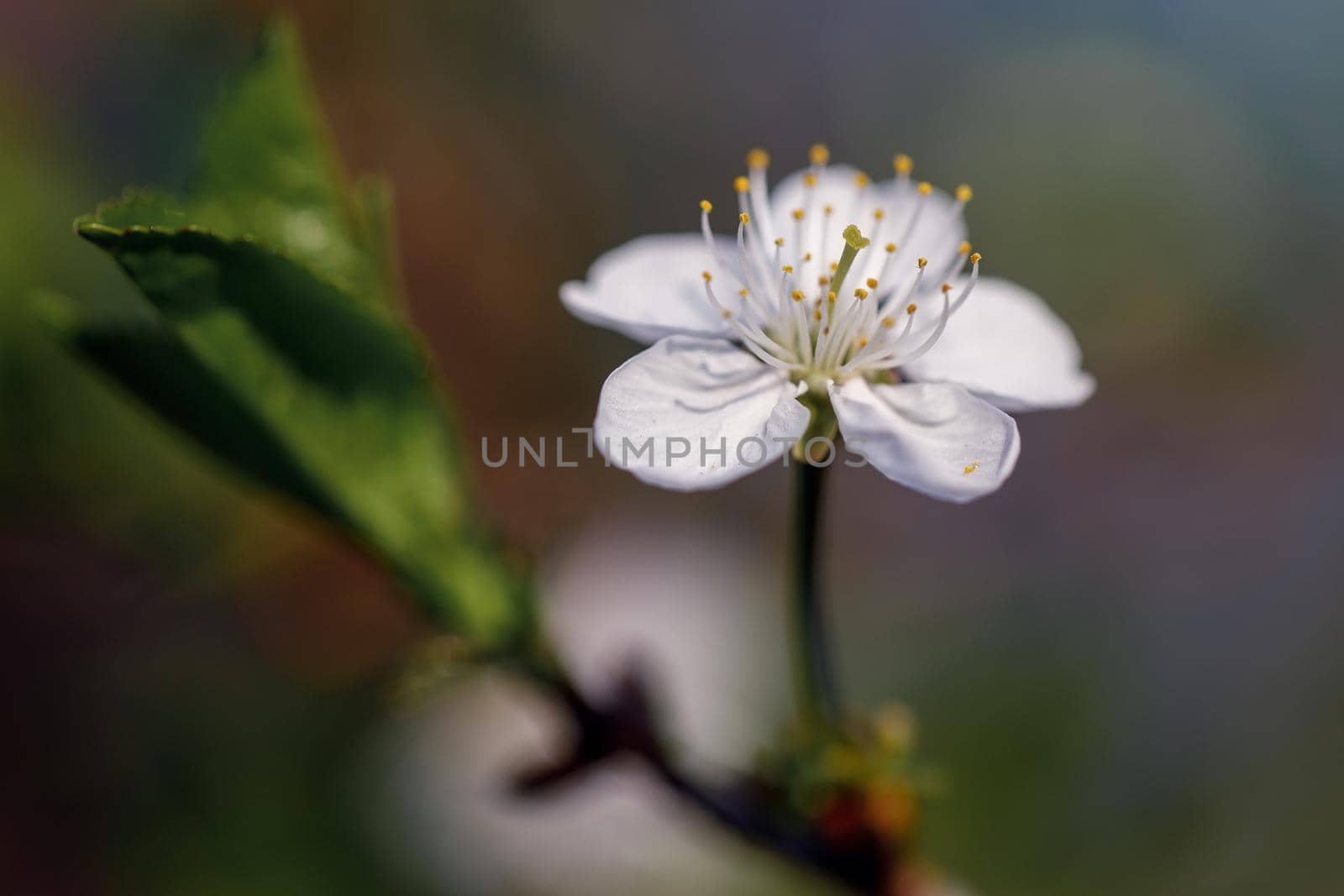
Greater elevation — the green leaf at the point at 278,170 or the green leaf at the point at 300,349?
the green leaf at the point at 278,170

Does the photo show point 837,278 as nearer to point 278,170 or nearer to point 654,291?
point 654,291

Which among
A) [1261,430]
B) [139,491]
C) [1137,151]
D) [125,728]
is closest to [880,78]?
[1137,151]

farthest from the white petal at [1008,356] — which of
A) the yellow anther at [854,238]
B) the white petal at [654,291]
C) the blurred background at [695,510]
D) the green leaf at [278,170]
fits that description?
the green leaf at [278,170]

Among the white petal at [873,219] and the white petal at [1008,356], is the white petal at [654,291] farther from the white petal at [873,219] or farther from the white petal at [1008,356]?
the white petal at [1008,356]

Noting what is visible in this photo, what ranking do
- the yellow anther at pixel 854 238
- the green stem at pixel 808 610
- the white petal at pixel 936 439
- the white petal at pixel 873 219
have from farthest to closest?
1. the white petal at pixel 873 219
2. the yellow anther at pixel 854 238
3. the green stem at pixel 808 610
4. the white petal at pixel 936 439

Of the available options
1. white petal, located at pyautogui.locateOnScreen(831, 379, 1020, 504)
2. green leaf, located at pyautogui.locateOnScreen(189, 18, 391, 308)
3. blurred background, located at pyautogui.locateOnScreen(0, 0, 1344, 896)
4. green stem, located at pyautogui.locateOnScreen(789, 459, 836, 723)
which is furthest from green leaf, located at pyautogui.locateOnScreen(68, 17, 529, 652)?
white petal, located at pyautogui.locateOnScreen(831, 379, 1020, 504)

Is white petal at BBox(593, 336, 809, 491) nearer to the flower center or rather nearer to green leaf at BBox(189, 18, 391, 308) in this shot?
the flower center

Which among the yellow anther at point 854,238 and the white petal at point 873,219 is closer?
the yellow anther at point 854,238

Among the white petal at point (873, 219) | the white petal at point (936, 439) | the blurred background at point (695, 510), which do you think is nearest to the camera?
the white petal at point (936, 439)
